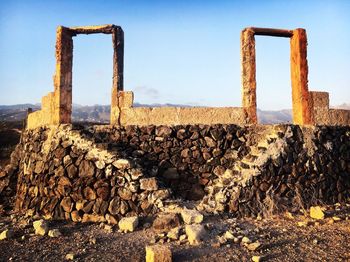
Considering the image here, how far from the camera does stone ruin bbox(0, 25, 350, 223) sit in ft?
21.9

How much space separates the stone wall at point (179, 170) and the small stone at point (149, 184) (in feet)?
0.07

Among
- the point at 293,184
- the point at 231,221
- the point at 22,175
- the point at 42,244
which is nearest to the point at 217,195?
the point at 231,221

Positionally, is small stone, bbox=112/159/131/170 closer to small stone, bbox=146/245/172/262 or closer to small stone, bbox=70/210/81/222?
small stone, bbox=70/210/81/222

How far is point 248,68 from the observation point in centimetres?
820

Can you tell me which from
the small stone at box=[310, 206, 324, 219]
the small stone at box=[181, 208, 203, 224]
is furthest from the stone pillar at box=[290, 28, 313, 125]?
the small stone at box=[181, 208, 203, 224]

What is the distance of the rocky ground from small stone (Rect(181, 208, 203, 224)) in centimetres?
11

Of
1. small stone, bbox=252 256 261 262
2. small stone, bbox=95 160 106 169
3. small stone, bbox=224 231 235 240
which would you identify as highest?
small stone, bbox=95 160 106 169

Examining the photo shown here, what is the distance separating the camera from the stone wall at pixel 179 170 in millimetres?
6609

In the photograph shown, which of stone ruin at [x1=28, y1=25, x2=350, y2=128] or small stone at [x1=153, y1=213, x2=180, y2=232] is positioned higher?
stone ruin at [x1=28, y1=25, x2=350, y2=128]

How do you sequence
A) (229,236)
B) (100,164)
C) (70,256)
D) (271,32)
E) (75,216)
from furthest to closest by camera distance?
1. (271,32)
2. (100,164)
3. (75,216)
4. (229,236)
5. (70,256)

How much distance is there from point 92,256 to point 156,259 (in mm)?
1159

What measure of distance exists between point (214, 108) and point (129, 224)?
3.72 metres

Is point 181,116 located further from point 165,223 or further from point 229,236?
point 229,236

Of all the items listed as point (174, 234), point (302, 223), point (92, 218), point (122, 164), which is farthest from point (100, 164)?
point (302, 223)
